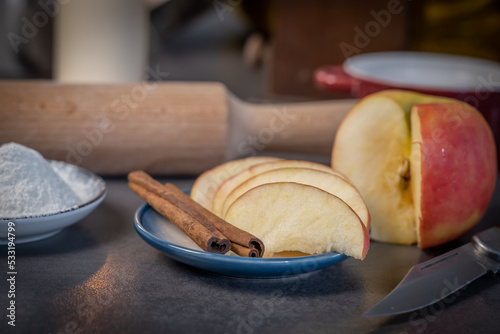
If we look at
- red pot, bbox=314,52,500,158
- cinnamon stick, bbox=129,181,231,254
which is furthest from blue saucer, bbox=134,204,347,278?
red pot, bbox=314,52,500,158

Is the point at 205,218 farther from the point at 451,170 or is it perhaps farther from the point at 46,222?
the point at 451,170

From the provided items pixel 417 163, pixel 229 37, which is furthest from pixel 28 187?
pixel 229 37

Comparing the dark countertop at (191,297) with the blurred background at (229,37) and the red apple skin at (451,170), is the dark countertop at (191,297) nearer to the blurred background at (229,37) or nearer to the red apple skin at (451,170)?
the red apple skin at (451,170)

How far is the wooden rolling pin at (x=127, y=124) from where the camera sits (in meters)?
0.85

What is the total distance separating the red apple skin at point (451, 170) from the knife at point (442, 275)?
0.05m

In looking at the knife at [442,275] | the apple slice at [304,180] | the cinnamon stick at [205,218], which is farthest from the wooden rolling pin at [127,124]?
the knife at [442,275]

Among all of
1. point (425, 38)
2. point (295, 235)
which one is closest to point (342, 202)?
point (295, 235)

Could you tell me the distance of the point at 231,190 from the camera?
63 cm

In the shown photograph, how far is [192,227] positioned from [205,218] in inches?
1.2

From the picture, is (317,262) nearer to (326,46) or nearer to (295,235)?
(295,235)

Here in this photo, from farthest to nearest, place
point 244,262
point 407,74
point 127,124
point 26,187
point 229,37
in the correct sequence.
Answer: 1. point 229,37
2. point 407,74
3. point 127,124
4. point 26,187
5. point 244,262

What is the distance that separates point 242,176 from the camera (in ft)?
2.10

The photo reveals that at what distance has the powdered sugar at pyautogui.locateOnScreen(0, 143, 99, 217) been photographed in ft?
1.97

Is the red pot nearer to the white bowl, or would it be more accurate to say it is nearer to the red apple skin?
the red apple skin
